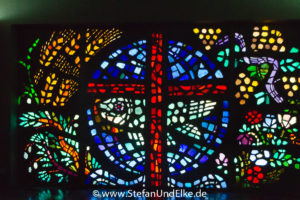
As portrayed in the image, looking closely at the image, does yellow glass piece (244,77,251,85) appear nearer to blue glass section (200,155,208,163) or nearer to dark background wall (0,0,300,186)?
dark background wall (0,0,300,186)

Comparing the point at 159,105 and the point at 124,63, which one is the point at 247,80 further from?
the point at 124,63

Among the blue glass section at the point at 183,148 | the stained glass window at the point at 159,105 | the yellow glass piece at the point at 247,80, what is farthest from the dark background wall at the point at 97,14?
the blue glass section at the point at 183,148

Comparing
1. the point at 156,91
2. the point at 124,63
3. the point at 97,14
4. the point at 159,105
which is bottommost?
the point at 159,105

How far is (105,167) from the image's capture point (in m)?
2.97

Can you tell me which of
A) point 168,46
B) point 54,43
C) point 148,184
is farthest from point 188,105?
point 54,43

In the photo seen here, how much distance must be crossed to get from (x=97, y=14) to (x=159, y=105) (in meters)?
0.92

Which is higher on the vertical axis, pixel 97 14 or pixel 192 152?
pixel 97 14

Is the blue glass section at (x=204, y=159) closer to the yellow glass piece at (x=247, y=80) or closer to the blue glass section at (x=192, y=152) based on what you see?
the blue glass section at (x=192, y=152)

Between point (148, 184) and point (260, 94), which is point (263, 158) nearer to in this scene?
point (260, 94)

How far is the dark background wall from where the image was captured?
107 inches

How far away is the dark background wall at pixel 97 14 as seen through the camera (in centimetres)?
273

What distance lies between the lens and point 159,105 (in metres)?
2.90

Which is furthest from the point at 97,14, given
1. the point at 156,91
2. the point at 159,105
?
the point at 159,105

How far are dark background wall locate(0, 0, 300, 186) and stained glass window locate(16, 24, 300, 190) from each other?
99mm
